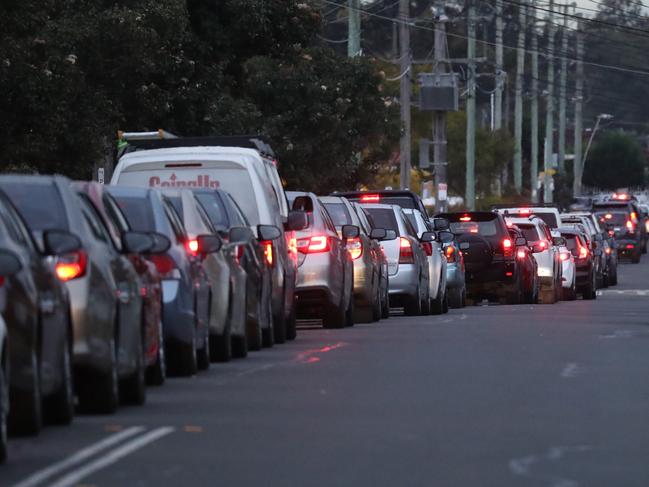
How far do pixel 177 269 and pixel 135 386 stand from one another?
2.51m

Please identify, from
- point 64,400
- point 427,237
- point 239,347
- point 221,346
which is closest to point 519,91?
point 427,237

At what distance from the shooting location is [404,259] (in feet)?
101

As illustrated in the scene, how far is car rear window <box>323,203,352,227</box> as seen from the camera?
28656mm

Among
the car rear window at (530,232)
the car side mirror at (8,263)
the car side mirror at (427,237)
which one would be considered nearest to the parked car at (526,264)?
the car rear window at (530,232)

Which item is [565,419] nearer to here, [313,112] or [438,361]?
[438,361]

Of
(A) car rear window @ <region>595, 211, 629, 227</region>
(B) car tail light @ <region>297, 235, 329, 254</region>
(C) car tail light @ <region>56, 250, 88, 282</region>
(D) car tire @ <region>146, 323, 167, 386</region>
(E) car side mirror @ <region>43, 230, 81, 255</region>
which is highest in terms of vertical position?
(E) car side mirror @ <region>43, 230, 81, 255</region>

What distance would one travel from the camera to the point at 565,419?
1377 centimetres

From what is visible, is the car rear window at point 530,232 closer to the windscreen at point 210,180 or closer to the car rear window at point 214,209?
the windscreen at point 210,180

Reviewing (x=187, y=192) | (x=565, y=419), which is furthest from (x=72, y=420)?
(x=187, y=192)

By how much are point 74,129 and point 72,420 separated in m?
17.7

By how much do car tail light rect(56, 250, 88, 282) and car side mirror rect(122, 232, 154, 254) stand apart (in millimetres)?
1154

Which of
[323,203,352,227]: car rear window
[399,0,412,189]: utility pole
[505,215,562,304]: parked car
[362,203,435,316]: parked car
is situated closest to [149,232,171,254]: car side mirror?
[323,203,352,227]: car rear window

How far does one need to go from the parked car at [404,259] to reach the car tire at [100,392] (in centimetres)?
→ 1679

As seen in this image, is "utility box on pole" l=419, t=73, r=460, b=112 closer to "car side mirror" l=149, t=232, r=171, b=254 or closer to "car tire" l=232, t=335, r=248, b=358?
"car tire" l=232, t=335, r=248, b=358
